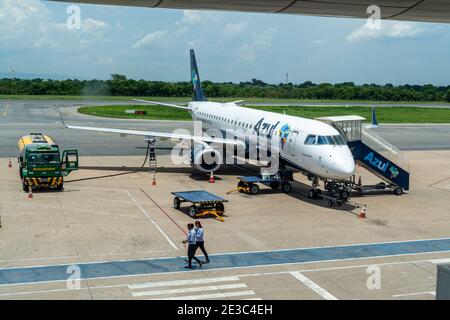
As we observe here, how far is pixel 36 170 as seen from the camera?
33438 mm

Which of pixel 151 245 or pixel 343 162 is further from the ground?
pixel 343 162

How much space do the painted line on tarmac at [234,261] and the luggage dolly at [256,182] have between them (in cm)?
1184

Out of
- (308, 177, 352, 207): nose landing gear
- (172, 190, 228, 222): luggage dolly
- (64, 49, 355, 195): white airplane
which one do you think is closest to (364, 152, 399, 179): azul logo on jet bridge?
(308, 177, 352, 207): nose landing gear

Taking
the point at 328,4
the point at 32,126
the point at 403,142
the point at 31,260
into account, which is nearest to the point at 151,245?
the point at 31,260

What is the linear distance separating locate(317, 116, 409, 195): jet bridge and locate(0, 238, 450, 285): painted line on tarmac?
10.5m

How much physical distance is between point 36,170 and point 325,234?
716 inches

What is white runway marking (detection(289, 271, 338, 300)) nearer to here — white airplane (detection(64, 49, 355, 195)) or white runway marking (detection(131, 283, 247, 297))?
white runway marking (detection(131, 283, 247, 297))

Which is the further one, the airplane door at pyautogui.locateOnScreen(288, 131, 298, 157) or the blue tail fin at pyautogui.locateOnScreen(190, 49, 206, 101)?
the blue tail fin at pyautogui.locateOnScreen(190, 49, 206, 101)

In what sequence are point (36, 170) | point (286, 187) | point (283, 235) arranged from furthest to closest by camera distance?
point (286, 187) → point (36, 170) → point (283, 235)

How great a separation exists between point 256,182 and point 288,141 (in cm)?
326

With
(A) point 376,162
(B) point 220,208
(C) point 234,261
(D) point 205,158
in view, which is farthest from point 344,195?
(C) point 234,261

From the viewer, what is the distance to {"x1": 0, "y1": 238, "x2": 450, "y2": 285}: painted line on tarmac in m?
19.2

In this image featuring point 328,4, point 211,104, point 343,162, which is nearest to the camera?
point 328,4

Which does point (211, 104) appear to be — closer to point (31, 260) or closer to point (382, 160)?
point (382, 160)
